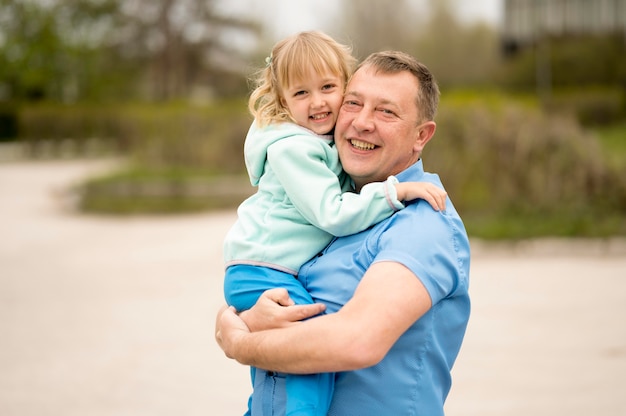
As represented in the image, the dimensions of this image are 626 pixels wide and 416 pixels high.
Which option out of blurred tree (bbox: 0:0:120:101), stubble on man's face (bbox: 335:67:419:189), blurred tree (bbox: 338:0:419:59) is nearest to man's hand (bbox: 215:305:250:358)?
stubble on man's face (bbox: 335:67:419:189)

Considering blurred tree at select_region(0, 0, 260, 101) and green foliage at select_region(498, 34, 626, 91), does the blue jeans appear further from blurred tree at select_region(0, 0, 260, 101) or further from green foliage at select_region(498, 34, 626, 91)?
blurred tree at select_region(0, 0, 260, 101)

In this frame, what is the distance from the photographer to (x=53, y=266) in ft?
33.6

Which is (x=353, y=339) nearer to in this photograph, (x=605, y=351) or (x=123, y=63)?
(x=605, y=351)

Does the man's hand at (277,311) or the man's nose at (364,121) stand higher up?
the man's nose at (364,121)

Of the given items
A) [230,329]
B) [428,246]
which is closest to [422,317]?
[428,246]

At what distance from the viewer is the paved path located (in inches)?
216

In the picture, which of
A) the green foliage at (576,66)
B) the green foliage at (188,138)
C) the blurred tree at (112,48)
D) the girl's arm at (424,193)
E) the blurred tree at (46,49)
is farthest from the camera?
the blurred tree at (112,48)

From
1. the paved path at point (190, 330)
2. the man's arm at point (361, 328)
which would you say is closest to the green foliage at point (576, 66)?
the paved path at point (190, 330)

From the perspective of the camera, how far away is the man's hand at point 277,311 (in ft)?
7.22

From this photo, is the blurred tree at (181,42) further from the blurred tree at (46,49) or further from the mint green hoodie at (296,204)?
the mint green hoodie at (296,204)

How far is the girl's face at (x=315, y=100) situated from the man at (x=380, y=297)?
166 mm

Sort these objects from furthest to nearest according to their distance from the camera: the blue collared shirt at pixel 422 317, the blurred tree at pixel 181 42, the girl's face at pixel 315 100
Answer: the blurred tree at pixel 181 42 → the girl's face at pixel 315 100 → the blue collared shirt at pixel 422 317

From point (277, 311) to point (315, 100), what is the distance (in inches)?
32.7

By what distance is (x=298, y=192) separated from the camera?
8.07ft
